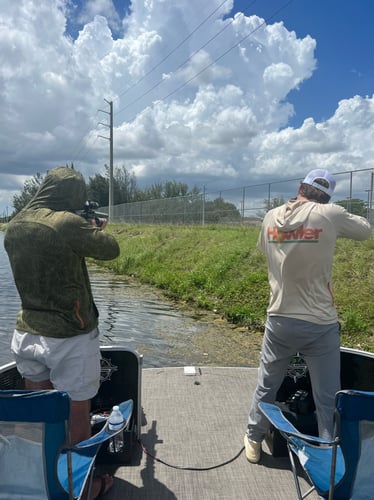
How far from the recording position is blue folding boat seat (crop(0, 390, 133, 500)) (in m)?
1.74

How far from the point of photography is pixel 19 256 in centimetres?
231

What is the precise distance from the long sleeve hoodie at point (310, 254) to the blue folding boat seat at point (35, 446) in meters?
1.43

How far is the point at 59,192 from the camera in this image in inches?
92.9

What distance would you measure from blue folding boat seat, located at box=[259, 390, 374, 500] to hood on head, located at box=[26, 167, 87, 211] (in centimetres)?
167

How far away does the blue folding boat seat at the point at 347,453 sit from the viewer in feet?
5.86

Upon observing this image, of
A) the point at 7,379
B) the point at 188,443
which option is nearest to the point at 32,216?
the point at 7,379

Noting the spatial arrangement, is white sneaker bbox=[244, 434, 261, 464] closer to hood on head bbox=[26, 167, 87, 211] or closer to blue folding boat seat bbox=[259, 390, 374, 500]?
blue folding boat seat bbox=[259, 390, 374, 500]

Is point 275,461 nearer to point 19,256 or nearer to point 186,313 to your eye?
point 19,256

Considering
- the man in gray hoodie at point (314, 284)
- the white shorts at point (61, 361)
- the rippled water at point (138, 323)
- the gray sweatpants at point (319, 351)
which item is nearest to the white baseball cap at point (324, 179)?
the man in gray hoodie at point (314, 284)

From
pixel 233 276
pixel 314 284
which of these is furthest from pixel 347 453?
pixel 233 276

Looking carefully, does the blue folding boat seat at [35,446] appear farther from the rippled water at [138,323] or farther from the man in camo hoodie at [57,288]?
the rippled water at [138,323]

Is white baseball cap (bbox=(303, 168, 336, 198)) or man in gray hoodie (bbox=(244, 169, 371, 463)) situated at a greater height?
white baseball cap (bbox=(303, 168, 336, 198))

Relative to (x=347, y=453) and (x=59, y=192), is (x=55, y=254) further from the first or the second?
(x=347, y=453)

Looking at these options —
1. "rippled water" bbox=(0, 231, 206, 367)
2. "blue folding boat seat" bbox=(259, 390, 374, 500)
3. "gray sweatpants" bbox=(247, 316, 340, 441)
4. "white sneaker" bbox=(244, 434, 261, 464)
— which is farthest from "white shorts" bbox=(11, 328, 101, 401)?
"rippled water" bbox=(0, 231, 206, 367)
